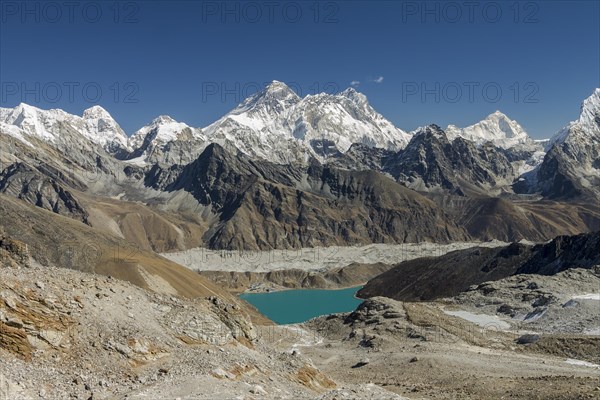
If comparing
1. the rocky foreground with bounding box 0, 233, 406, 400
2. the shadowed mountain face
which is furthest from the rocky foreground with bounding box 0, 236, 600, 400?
the shadowed mountain face

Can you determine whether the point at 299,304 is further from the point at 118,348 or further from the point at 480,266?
the point at 118,348

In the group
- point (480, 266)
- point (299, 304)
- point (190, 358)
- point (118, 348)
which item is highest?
point (480, 266)

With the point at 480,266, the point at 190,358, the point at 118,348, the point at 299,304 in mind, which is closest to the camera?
the point at 118,348

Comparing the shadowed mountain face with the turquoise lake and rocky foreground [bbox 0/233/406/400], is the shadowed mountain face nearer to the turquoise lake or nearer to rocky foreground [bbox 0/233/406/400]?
the turquoise lake

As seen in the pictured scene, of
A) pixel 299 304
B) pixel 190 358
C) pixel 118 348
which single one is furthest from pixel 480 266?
pixel 118 348

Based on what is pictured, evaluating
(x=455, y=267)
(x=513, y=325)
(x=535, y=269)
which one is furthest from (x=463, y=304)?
(x=455, y=267)

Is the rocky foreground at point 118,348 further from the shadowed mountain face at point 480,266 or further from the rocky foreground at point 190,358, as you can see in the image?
the shadowed mountain face at point 480,266

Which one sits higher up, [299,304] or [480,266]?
[480,266]
